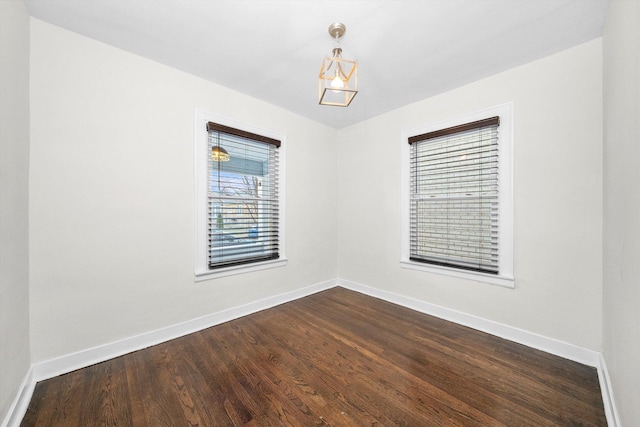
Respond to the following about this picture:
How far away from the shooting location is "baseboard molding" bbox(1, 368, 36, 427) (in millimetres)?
1331

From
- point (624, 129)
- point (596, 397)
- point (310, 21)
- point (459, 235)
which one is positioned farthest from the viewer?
point (459, 235)

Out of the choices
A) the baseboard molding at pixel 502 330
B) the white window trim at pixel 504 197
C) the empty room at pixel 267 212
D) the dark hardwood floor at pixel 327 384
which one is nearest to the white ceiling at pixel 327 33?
the empty room at pixel 267 212

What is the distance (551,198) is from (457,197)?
2.49 ft

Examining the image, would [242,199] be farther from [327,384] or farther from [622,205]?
[622,205]

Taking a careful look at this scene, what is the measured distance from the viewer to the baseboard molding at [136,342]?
5.79 ft

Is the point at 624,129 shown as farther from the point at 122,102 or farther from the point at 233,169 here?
the point at 122,102

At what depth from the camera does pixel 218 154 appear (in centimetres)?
266

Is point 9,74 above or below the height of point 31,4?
below

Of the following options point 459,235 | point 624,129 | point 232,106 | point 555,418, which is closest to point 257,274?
point 232,106

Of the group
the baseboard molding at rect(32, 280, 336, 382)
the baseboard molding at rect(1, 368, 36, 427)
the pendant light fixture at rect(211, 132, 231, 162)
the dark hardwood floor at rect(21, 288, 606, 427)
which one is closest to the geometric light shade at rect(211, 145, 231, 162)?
the pendant light fixture at rect(211, 132, 231, 162)

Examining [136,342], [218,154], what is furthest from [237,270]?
[218,154]

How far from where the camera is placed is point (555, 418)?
4.62 feet

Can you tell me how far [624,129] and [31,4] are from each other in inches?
144

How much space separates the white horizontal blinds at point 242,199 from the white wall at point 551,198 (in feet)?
6.67
